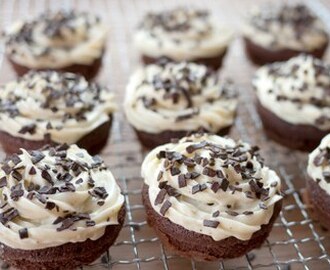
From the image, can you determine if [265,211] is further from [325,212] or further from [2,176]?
[2,176]

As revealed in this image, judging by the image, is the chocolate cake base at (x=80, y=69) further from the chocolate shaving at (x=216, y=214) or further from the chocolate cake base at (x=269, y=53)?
the chocolate shaving at (x=216, y=214)

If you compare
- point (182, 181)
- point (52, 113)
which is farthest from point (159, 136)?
point (182, 181)

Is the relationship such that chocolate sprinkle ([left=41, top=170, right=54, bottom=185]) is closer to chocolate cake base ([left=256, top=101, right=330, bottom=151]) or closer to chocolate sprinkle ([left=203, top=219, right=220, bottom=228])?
chocolate sprinkle ([left=203, top=219, right=220, bottom=228])

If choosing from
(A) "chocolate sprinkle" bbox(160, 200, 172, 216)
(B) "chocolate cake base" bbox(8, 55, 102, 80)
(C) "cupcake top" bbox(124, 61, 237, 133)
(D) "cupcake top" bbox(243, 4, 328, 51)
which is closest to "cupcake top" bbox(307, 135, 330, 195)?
(C) "cupcake top" bbox(124, 61, 237, 133)

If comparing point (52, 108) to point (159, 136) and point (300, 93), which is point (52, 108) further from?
point (300, 93)

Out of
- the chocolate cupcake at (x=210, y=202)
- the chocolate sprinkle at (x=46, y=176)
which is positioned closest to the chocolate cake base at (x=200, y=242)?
the chocolate cupcake at (x=210, y=202)

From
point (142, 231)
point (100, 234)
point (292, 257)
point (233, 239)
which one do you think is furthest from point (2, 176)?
point (292, 257)
